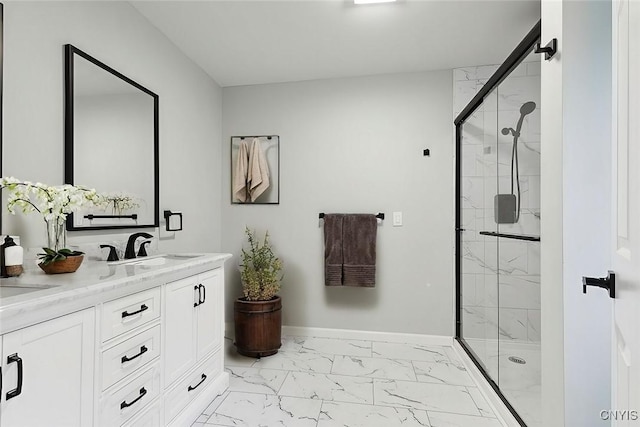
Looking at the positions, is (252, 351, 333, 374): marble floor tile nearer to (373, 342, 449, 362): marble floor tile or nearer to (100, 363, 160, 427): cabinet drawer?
(373, 342, 449, 362): marble floor tile

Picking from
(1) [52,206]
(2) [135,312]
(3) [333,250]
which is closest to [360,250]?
(3) [333,250]

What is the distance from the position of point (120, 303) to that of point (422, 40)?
255cm

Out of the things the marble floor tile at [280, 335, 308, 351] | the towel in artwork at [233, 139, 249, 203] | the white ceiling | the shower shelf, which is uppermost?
the white ceiling

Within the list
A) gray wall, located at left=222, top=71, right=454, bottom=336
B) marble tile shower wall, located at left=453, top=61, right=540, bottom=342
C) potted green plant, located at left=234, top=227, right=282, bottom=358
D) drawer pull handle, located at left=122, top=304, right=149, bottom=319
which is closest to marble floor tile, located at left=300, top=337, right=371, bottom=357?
gray wall, located at left=222, top=71, right=454, bottom=336

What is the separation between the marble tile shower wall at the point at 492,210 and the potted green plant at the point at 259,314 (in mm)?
1568

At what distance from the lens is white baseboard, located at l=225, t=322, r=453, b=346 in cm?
312

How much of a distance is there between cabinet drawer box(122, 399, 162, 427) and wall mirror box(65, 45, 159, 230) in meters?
0.94

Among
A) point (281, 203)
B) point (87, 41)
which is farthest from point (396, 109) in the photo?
point (87, 41)

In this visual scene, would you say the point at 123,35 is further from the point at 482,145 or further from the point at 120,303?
the point at 482,145

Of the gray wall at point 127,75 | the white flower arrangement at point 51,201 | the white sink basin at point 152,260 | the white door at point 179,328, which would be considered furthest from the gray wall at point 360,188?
→ the white flower arrangement at point 51,201

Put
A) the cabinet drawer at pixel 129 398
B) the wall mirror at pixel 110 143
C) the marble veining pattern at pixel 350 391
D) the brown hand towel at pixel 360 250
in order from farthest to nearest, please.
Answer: the brown hand towel at pixel 360 250 → the marble veining pattern at pixel 350 391 → the wall mirror at pixel 110 143 → the cabinet drawer at pixel 129 398

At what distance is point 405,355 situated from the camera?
9.45 feet

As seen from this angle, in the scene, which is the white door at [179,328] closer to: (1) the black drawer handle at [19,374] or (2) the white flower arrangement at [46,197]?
(2) the white flower arrangement at [46,197]

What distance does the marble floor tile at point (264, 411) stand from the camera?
6.27 feet
